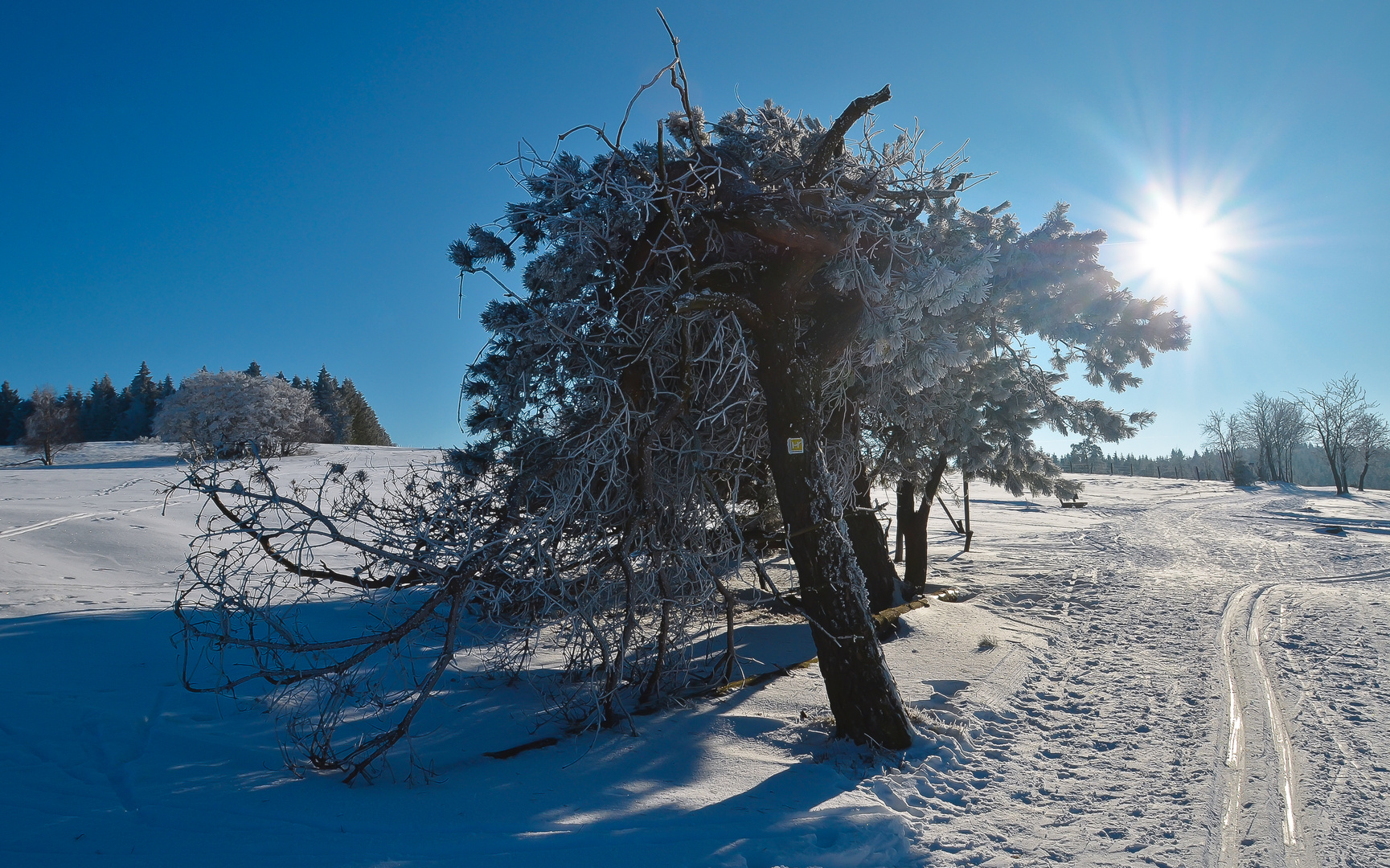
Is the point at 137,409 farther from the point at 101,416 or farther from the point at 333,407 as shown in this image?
the point at 333,407

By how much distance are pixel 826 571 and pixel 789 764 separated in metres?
1.44

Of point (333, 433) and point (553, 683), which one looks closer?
point (553, 683)

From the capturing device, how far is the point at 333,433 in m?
56.9

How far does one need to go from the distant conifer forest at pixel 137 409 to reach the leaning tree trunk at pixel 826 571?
2309 inches

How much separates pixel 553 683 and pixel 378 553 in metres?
3.07

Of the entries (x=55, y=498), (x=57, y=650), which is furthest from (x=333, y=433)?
(x=57, y=650)

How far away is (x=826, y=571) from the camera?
4.91 metres

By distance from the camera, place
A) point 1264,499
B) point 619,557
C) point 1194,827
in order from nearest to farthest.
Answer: point 1194,827 < point 619,557 < point 1264,499

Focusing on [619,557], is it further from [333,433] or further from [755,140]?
[333,433]

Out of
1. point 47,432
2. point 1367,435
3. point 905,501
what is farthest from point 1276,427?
point 47,432

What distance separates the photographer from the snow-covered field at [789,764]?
3.43m

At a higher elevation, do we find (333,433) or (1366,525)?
(333,433)

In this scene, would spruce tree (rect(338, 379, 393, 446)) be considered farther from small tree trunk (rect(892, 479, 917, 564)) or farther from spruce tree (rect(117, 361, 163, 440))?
small tree trunk (rect(892, 479, 917, 564))

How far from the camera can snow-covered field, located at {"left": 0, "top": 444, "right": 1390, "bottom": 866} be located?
11.3ft
